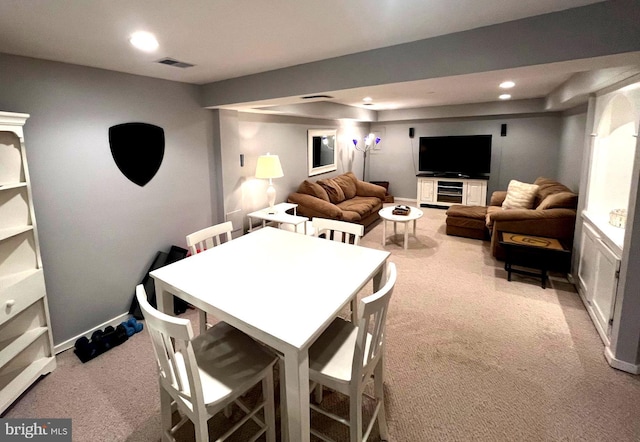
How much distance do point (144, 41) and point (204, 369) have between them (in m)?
2.01

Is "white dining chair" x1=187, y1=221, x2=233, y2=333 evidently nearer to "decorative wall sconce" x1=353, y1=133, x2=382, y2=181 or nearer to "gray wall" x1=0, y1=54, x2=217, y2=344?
"gray wall" x1=0, y1=54, x2=217, y2=344

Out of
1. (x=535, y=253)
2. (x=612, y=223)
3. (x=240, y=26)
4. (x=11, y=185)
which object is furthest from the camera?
(x=535, y=253)

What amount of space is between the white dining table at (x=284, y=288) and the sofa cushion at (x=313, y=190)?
9.58ft

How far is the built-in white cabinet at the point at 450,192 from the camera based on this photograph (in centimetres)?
688

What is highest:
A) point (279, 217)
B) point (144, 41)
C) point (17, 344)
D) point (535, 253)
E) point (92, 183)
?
point (144, 41)

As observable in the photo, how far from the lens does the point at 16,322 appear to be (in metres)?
2.17

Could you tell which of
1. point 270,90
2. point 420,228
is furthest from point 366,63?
point 420,228

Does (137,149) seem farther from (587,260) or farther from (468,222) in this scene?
(468,222)

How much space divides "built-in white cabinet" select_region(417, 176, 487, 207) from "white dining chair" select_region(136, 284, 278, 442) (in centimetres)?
646

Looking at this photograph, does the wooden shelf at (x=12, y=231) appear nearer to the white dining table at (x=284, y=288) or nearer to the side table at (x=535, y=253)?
the white dining table at (x=284, y=288)

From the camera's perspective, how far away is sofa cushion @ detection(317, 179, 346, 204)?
5.88 metres

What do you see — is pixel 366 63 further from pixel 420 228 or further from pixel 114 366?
pixel 420 228

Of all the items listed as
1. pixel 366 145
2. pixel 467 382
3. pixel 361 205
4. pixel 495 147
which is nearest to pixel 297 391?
pixel 467 382

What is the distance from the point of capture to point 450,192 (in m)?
7.21
